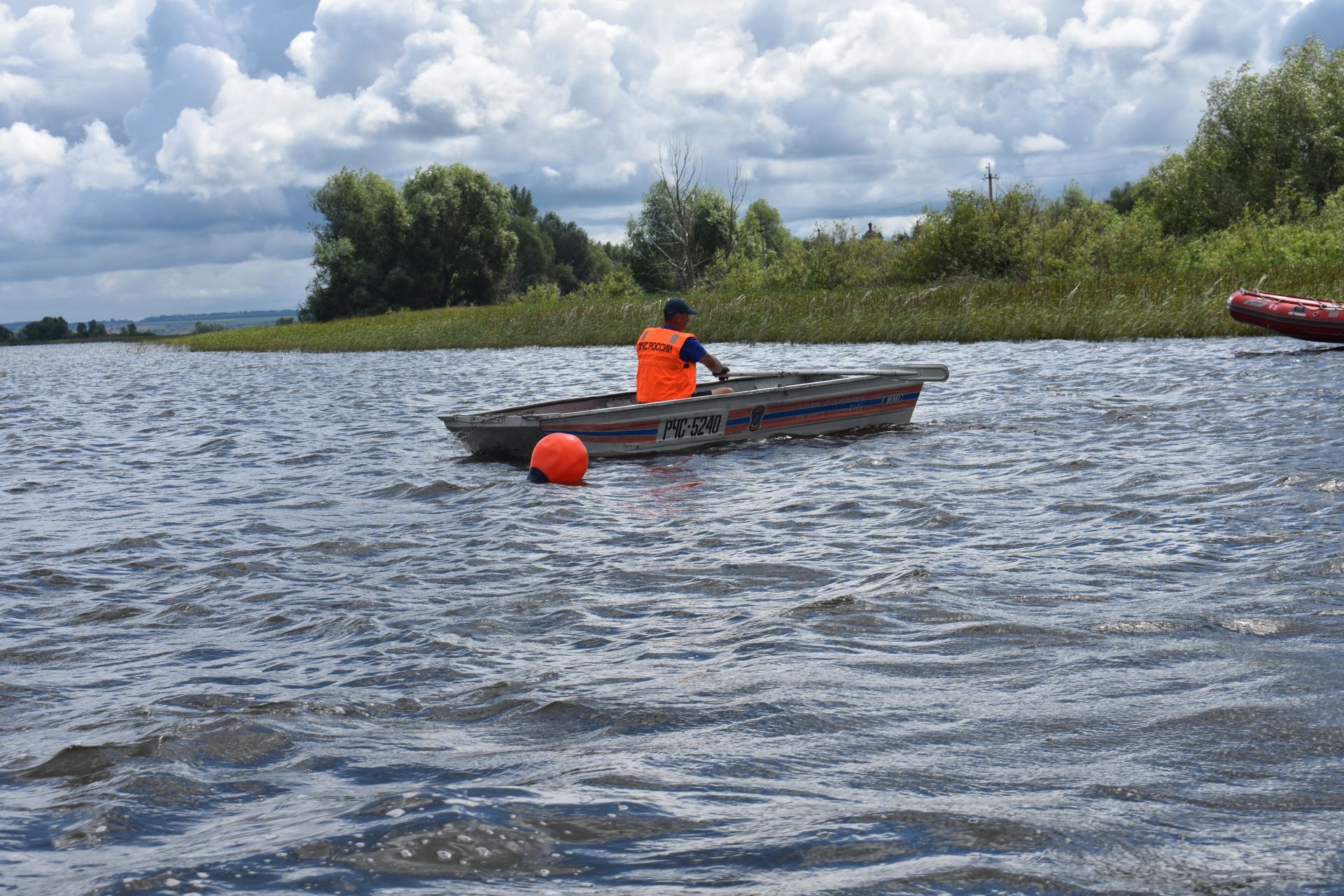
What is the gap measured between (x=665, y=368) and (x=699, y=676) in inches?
322

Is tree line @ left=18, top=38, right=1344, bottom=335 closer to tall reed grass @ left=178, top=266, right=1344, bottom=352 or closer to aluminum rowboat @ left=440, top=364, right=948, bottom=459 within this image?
tall reed grass @ left=178, top=266, right=1344, bottom=352

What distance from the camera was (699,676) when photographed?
5.16 meters

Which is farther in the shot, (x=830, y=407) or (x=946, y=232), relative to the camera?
(x=946, y=232)

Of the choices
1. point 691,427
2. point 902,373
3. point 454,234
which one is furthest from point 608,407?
point 454,234

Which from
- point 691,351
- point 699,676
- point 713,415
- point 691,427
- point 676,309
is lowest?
point 699,676

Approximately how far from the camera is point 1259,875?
9.95 ft

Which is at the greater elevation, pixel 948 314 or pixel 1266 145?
pixel 1266 145

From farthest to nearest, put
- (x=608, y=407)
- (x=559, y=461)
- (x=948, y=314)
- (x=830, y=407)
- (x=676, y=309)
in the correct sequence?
(x=948, y=314) → (x=830, y=407) → (x=676, y=309) → (x=608, y=407) → (x=559, y=461)

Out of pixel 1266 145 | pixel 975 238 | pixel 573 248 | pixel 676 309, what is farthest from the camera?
pixel 573 248

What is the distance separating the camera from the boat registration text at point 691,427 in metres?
12.6

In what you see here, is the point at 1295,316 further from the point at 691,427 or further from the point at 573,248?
the point at 573,248

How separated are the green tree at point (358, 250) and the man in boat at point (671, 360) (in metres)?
65.0

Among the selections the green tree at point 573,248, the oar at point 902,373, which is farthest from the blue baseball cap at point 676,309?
the green tree at point 573,248

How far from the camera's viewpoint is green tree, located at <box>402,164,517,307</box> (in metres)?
78.0
